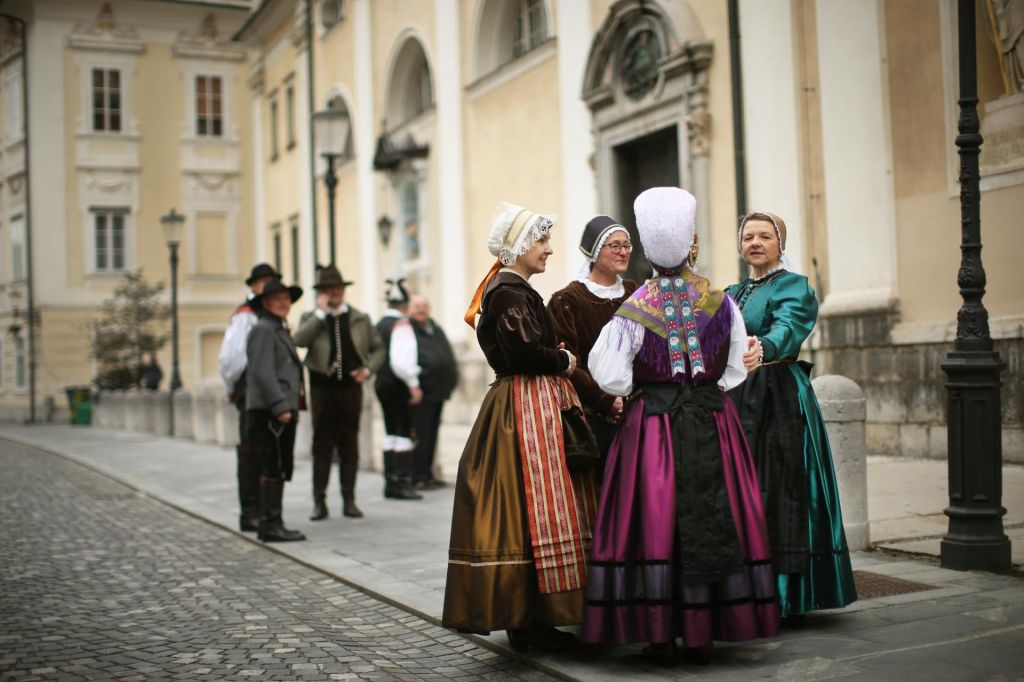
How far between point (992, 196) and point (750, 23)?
4.22 m

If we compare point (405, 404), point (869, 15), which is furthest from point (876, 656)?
point (869, 15)

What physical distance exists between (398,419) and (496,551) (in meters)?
5.94

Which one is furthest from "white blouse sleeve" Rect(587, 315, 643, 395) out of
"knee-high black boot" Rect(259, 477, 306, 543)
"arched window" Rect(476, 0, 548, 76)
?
"arched window" Rect(476, 0, 548, 76)

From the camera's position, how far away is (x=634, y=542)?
438 cm

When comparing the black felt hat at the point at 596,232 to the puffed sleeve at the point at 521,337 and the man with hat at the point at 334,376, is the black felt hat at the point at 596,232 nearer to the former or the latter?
the puffed sleeve at the point at 521,337

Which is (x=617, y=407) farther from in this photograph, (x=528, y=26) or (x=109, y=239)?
(x=109, y=239)

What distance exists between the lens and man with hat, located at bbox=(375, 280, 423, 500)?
34.0 ft

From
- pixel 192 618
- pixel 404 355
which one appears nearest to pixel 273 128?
pixel 404 355

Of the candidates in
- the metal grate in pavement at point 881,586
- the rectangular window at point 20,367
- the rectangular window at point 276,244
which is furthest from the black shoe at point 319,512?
the rectangular window at point 20,367

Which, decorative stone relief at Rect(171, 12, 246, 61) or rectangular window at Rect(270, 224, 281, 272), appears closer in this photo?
rectangular window at Rect(270, 224, 281, 272)

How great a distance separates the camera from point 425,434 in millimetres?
10906

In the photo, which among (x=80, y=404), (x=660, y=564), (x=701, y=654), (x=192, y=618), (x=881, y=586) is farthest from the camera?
(x=80, y=404)

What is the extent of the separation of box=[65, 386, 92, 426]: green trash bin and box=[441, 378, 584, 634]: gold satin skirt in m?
28.1

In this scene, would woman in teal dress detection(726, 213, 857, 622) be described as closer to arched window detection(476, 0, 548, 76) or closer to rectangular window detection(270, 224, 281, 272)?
arched window detection(476, 0, 548, 76)
